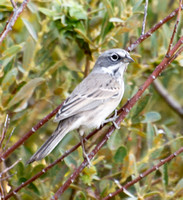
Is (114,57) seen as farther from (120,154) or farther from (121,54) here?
(120,154)

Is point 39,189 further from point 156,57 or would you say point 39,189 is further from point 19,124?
point 156,57

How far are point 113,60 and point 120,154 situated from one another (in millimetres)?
995

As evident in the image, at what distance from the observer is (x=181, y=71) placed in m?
4.88

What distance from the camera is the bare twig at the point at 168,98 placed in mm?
4672

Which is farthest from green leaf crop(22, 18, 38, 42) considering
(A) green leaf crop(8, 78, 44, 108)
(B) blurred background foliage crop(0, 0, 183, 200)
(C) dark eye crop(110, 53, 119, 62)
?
(C) dark eye crop(110, 53, 119, 62)

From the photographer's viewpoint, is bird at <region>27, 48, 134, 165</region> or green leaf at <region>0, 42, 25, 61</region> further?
bird at <region>27, 48, 134, 165</region>

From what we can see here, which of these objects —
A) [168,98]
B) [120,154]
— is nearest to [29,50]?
[120,154]

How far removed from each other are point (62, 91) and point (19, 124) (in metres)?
0.53

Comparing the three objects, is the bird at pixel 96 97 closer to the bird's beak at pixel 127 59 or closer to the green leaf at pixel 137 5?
the bird's beak at pixel 127 59

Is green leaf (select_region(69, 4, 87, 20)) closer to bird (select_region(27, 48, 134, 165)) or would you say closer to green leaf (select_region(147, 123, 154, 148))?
bird (select_region(27, 48, 134, 165))

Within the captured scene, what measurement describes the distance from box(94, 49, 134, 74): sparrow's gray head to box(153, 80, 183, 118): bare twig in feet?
3.14

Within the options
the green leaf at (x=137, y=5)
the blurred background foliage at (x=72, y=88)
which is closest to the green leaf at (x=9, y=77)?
the blurred background foliage at (x=72, y=88)

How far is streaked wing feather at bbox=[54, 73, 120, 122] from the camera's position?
350cm


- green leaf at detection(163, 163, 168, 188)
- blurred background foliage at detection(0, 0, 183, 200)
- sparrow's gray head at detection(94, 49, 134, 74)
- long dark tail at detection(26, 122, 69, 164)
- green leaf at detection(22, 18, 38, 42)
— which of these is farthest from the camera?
sparrow's gray head at detection(94, 49, 134, 74)
